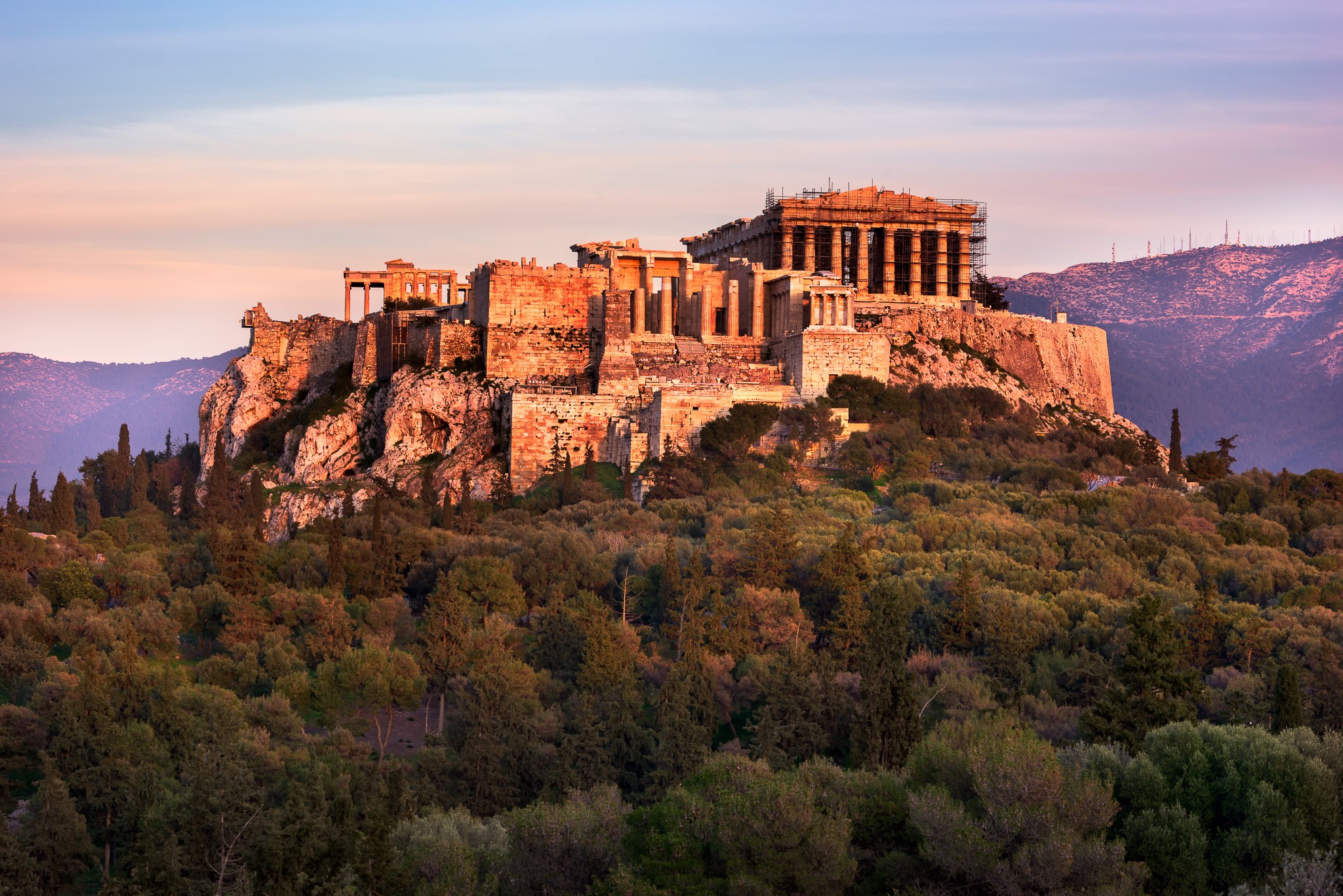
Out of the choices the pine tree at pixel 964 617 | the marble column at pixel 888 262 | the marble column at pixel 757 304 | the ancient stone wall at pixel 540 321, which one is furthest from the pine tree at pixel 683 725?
the marble column at pixel 888 262

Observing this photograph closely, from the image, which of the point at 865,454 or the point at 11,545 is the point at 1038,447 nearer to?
the point at 865,454

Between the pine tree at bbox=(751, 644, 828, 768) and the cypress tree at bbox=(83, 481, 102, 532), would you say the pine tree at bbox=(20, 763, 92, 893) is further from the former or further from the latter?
the cypress tree at bbox=(83, 481, 102, 532)

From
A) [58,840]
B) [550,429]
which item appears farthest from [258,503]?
[58,840]

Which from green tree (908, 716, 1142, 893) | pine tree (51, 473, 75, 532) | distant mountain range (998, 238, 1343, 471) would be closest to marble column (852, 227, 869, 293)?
distant mountain range (998, 238, 1343, 471)

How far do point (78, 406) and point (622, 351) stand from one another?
329ft

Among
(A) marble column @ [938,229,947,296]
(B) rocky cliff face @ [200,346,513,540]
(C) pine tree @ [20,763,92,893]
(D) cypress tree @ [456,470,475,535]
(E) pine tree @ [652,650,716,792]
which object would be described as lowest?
(C) pine tree @ [20,763,92,893]

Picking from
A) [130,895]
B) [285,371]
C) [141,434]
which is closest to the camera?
[130,895]

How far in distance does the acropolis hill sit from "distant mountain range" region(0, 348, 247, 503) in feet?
155

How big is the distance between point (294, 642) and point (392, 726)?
6.29 meters

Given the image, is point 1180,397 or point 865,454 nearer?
point 865,454

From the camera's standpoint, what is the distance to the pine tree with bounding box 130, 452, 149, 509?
8381 centimetres

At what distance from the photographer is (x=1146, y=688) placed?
4275cm

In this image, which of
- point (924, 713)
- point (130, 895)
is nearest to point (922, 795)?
point (924, 713)

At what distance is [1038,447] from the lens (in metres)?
74.9
